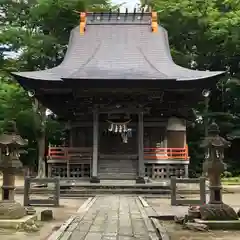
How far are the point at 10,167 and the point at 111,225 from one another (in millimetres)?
2395

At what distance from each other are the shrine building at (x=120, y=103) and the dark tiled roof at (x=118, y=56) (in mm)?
46

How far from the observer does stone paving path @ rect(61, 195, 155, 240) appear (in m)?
6.97

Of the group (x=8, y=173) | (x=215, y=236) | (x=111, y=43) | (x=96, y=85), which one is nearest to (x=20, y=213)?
(x=8, y=173)

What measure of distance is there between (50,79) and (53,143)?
1433 centimetres

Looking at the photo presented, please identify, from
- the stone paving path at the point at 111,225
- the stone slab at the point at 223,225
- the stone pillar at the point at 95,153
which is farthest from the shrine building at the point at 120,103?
the stone slab at the point at 223,225

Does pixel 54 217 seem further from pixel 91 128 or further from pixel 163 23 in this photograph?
pixel 163 23

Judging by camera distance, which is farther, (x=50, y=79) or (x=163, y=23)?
(x=163, y=23)

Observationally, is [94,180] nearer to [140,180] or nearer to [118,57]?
[140,180]

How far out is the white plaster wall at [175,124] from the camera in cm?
2202

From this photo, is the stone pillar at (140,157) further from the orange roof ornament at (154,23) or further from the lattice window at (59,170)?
the orange roof ornament at (154,23)

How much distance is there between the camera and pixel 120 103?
2028cm

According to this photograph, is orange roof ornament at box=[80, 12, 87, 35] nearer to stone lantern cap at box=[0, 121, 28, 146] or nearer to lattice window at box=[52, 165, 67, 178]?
lattice window at box=[52, 165, 67, 178]

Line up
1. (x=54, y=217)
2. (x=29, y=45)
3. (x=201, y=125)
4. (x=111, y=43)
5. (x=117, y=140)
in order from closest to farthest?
(x=54, y=217) < (x=117, y=140) < (x=111, y=43) < (x=29, y=45) < (x=201, y=125)

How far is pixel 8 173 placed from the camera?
8.80 metres
